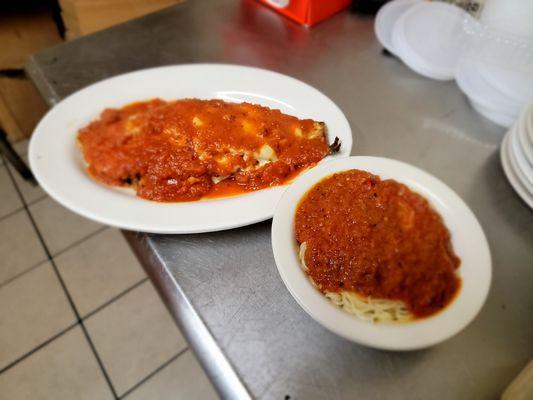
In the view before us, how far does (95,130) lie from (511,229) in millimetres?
1088

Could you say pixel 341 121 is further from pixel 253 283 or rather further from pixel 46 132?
pixel 46 132

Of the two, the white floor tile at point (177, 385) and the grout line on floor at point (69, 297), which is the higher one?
the grout line on floor at point (69, 297)

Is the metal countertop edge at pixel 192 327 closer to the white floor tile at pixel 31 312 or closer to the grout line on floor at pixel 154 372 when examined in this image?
the grout line on floor at pixel 154 372

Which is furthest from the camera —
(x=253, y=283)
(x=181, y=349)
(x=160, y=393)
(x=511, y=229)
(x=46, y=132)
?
(x=181, y=349)

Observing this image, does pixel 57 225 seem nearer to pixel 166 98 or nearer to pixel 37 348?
pixel 37 348

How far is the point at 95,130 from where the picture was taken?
41.1 inches

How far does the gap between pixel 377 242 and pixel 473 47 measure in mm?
809

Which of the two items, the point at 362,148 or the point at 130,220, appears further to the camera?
the point at 362,148

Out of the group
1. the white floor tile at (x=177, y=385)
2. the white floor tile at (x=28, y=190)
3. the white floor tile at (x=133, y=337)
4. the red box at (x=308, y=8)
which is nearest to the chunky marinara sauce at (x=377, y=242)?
the red box at (x=308, y=8)

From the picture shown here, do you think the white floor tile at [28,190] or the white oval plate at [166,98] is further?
the white floor tile at [28,190]

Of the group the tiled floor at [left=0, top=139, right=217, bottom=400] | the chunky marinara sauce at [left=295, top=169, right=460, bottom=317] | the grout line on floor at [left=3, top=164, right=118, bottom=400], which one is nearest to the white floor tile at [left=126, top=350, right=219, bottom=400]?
the tiled floor at [left=0, top=139, right=217, bottom=400]

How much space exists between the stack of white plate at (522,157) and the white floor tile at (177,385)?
124 cm

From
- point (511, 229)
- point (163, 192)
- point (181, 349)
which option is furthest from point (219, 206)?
point (181, 349)

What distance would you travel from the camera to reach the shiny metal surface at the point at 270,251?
69 centimetres
